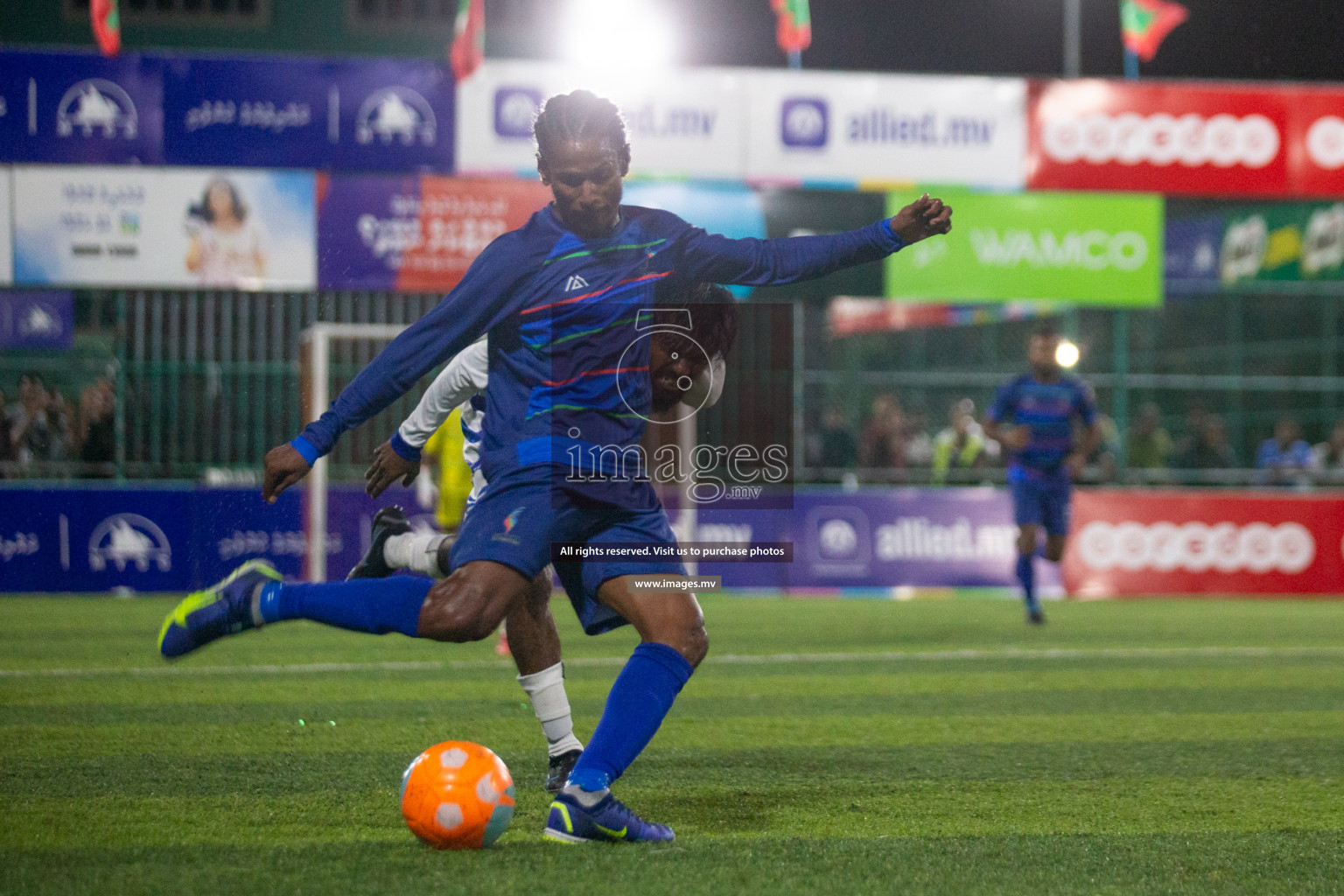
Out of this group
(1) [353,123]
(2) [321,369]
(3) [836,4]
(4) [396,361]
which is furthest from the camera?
(3) [836,4]

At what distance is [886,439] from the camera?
54.6 feet

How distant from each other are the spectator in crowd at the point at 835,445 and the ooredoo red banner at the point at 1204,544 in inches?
104

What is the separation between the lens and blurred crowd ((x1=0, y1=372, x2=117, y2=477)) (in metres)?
14.2

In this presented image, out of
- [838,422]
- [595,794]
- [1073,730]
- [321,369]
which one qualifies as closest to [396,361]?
[595,794]

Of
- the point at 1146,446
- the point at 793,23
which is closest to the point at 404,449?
the point at 793,23

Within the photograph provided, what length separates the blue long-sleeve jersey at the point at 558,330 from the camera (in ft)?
12.5

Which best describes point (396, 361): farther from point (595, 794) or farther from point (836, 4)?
point (836, 4)

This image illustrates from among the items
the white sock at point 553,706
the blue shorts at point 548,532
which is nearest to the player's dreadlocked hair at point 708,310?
the blue shorts at point 548,532

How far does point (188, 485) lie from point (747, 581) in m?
5.52

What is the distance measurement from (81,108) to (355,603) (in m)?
12.1

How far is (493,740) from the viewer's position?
5.61 meters

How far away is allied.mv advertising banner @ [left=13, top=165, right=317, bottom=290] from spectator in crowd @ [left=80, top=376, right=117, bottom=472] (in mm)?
1122

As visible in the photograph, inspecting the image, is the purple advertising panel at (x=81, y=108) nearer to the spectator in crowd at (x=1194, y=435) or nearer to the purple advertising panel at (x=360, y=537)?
the purple advertising panel at (x=360, y=537)

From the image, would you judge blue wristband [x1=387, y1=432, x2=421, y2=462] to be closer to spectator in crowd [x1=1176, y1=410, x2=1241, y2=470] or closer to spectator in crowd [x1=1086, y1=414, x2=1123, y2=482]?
spectator in crowd [x1=1086, y1=414, x2=1123, y2=482]
